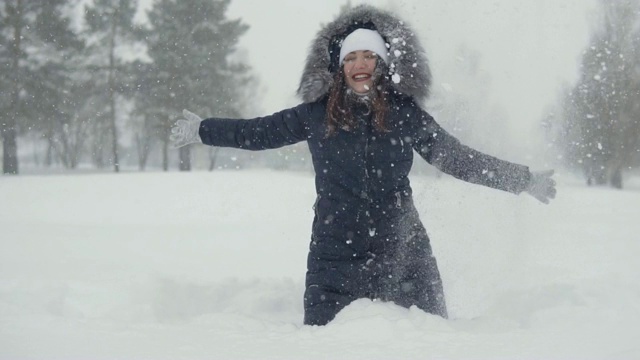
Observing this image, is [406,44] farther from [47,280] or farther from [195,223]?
[195,223]

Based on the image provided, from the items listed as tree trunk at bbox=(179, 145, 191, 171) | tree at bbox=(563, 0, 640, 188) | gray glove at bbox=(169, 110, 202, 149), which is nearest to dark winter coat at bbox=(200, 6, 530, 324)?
gray glove at bbox=(169, 110, 202, 149)

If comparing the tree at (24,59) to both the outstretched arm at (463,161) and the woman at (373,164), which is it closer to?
the woman at (373,164)

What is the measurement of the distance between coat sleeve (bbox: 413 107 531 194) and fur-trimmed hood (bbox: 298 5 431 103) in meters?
0.17

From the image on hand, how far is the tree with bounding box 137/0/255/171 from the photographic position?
21953 millimetres

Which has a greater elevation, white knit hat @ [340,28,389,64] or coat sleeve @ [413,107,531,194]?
white knit hat @ [340,28,389,64]

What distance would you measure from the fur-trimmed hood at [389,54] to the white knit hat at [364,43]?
0.04 m

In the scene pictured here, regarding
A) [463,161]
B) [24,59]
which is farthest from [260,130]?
[24,59]

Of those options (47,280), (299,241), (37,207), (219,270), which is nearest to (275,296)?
(219,270)

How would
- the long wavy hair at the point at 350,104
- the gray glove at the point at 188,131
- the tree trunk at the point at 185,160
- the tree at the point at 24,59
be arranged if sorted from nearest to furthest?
the long wavy hair at the point at 350,104 → the gray glove at the point at 188,131 → the tree at the point at 24,59 → the tree trunk at the point at 185,160

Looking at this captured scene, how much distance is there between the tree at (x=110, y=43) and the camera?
22.1 meters

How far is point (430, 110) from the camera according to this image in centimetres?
319

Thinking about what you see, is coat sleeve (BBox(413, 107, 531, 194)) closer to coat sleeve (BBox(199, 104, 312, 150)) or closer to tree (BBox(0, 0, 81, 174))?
coat sleeve (BBox(199, 104, 312, 150))

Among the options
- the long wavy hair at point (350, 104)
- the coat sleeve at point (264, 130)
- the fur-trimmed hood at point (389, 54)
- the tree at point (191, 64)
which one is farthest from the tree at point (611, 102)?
the tree at point (191, 64)

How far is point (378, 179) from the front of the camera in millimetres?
2918
